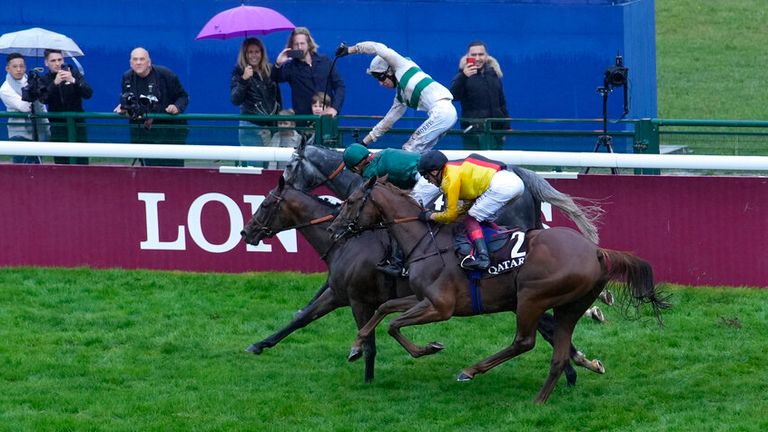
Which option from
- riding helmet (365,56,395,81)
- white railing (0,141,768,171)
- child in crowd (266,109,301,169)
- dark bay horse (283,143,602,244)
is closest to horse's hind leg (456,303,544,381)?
dark bay horse (283,143,602,244)

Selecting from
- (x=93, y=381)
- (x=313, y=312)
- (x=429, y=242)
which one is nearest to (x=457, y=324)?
(x=313, y=312)

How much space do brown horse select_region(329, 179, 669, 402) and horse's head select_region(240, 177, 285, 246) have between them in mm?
1033

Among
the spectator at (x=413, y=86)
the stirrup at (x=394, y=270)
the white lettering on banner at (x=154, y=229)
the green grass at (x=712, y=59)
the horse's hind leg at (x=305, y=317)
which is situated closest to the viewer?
the stirrup at (x=394, y=270)

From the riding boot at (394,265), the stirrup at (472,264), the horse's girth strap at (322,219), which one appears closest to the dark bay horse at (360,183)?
the horse's girth strap at (322,219)

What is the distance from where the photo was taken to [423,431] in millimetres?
9445

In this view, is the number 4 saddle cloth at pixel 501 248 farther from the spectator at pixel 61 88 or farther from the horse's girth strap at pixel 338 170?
the spectator at pixel 61 88

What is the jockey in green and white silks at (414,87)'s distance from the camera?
11.8 meters

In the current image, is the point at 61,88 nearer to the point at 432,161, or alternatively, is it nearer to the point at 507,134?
the point at 507,134

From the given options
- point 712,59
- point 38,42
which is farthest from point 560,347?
point 712,59

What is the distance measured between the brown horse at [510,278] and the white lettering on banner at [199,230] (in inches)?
125

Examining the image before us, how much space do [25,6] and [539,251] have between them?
9035 mm

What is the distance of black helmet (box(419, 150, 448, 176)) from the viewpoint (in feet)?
33.0

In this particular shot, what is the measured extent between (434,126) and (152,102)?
3345 millimetres

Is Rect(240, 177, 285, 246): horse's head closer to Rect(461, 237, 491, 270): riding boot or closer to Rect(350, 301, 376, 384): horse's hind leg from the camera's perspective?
Rect(350, 301, 376, 384): horse's hind leg
